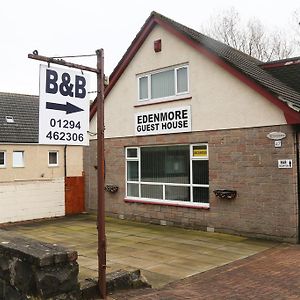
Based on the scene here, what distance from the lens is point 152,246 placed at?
10375 millimetres

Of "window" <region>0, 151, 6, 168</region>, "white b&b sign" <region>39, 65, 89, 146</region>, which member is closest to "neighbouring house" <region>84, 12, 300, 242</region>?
"white b&b sign" <region>39, 65, 89, 146</region>

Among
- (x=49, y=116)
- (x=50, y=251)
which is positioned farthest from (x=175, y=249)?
(x=49, y=116)

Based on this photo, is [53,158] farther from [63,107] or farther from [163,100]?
[63,107]

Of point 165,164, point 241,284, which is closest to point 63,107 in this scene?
point 241,284

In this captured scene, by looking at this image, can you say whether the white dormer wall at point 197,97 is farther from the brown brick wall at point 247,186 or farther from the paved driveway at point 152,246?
the paved driveway at point 152,246

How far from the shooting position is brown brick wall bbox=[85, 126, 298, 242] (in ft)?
34.4

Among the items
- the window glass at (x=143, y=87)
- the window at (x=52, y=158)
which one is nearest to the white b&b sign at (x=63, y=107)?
the window glass at (x=143, y=87)

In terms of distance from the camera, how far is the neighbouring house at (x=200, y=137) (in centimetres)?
1075

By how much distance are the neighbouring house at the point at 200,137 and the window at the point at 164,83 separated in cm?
4

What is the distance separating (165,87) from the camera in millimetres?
13727

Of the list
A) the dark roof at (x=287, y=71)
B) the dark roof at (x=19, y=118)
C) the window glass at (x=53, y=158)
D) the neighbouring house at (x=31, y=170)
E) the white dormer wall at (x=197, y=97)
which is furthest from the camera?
the window glass at (x=53, y=158)

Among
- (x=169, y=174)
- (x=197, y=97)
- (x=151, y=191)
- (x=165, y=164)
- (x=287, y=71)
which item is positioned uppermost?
(x=287, y=71)

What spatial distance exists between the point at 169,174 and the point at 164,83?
3157mm

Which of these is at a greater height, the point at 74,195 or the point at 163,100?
the point at 163,100
